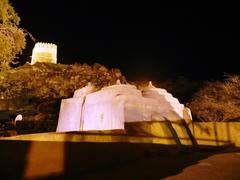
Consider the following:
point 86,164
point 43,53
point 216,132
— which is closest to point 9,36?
point 86,164

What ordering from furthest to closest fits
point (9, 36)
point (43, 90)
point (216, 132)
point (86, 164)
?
point (43, 90)
point (216, 132)
point (9, 36)
point (86, 164)

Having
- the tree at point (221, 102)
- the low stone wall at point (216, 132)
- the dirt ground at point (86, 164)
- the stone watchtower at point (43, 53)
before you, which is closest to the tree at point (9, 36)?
the dirt ground at point (86, 164)

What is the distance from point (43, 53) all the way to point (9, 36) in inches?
2393

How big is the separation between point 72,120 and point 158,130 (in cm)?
1079

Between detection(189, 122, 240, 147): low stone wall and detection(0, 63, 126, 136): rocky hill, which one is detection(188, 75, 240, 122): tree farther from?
detection(0, 63, 126, 136): rocky hill

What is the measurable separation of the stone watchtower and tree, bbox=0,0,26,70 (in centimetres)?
5946

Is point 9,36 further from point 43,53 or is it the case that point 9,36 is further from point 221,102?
point 43,53

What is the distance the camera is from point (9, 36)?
7.91 m

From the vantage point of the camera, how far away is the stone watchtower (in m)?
→ 64.9

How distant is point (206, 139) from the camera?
13656 millimetres

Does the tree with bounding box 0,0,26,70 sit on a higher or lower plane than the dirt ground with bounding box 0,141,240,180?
higher

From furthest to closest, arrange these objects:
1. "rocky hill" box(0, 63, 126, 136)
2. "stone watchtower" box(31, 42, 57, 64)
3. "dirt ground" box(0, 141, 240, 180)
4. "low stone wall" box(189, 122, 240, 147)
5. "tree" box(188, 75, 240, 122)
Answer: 1. "stone watchtower" box(31, 42, 57, 64)
2. "rocky hill" box(0, 63, 126, 136)
3. "tree" box(188, 75, 240, 122)
4. "low stone wall" box(189, 122, 240, 147)
5. "dirt ground" box(0, 141, 240, 180)

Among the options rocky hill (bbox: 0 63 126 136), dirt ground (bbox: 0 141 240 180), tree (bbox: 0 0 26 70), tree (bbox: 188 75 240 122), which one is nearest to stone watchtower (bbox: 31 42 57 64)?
rocky hill (bbox: 0 63 126 136)

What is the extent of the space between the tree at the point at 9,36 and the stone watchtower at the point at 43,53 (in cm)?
5946
